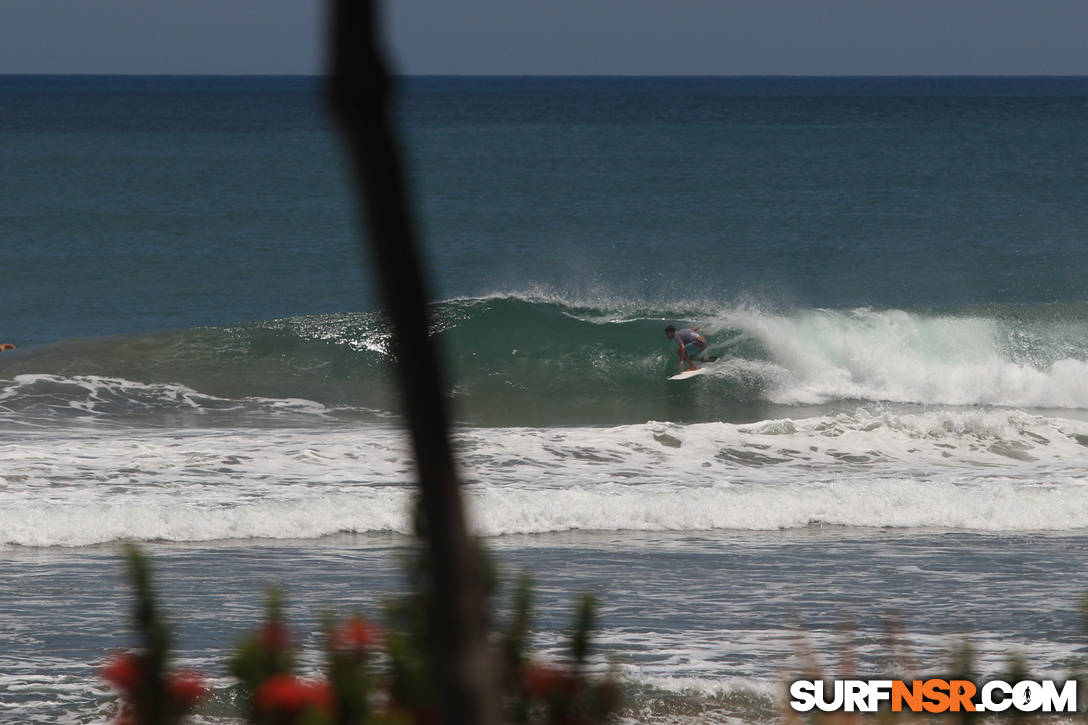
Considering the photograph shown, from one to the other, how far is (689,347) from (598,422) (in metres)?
3.58

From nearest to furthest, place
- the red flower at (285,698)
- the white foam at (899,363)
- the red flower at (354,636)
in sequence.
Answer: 1. the red flower at (285,698)
2. the red flower at (354,636)
3. the white foam at (899,363)

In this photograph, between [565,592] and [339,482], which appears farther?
[339,482]

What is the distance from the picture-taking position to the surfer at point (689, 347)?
21.9 m

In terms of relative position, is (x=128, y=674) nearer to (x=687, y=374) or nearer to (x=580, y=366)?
(x=687, y=374)

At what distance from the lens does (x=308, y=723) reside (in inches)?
80.9

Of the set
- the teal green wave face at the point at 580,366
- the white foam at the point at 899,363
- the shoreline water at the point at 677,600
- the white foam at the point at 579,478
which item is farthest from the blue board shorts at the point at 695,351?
the shoreline water at the point at 677,600

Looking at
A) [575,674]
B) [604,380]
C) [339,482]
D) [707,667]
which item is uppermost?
[604,380]

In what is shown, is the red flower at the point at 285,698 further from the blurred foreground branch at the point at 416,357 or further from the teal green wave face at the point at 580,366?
the teal green wave face at the point at 580,366

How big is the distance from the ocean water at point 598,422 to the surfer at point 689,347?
0.42 metres

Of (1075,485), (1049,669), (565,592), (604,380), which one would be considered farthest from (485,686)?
(604,380)

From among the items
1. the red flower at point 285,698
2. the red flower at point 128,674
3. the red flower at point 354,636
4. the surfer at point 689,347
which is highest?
the surfer at point 689,347

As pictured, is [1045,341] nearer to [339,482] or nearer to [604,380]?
[604,380]

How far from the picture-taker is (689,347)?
22609 millimetres

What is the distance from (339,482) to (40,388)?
7.69 meters
